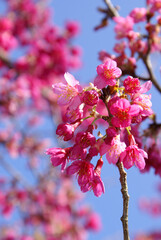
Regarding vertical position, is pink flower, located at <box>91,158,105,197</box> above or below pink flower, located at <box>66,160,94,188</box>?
below

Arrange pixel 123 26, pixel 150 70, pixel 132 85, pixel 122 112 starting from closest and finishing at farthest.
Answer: pixel 122 112 → pixel 132 85 → pixel 150 70 → pixel 123 26

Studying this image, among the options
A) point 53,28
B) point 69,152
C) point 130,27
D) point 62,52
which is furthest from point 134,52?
point 53,28

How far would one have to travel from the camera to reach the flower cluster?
0.98 meters

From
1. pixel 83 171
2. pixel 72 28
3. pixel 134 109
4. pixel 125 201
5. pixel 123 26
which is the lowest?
pixel 125 201

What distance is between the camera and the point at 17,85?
514 centimetres

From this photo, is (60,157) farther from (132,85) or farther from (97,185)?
(132,85)

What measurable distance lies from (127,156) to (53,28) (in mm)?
6918

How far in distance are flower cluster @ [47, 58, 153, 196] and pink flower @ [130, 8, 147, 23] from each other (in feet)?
3.22

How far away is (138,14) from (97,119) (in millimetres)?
1081

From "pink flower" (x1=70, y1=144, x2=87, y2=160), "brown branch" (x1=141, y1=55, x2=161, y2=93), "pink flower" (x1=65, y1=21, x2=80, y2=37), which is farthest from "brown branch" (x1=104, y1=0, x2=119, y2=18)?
"pink flower" (x1=65, y1=21, x2=80, y2=37)

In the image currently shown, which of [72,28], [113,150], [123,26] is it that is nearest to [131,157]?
[113,150]

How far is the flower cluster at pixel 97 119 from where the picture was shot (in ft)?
3.23

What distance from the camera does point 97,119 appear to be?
1.06 m

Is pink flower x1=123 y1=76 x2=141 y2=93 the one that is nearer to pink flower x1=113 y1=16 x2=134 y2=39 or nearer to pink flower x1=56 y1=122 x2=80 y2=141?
pink flower x1=56 y1=122 x2=80 y2=141
